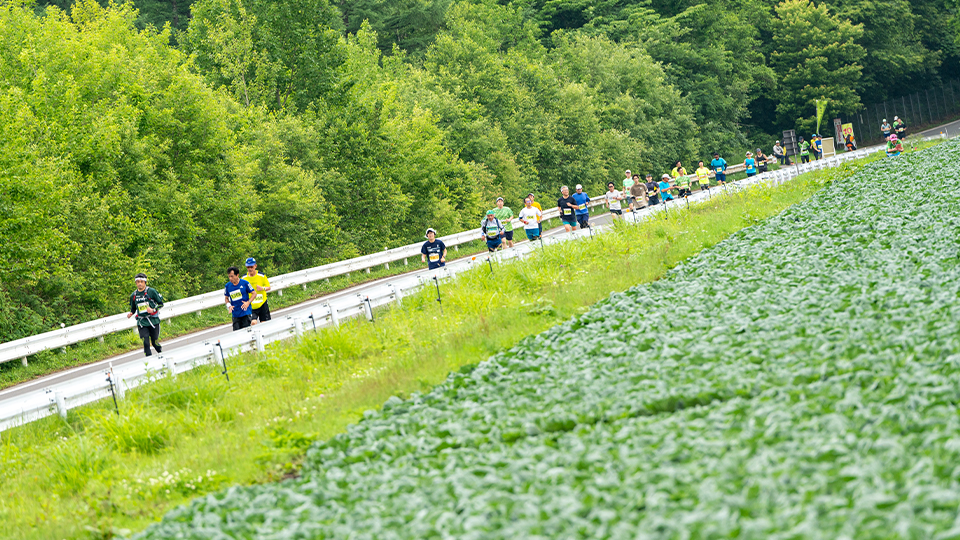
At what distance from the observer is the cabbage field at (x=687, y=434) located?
681 cm

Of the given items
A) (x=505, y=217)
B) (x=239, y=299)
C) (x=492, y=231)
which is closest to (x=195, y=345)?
(x=239, y=299)

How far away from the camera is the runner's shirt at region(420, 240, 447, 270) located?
23.9m

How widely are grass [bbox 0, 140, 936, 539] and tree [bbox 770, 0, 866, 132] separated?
7058 centimetres

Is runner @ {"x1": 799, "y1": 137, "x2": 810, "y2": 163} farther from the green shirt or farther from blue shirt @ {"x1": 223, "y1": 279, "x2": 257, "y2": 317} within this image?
blue shirt @ {"x1": 223, "y1": 279, "x2": 257, "y2": 317}

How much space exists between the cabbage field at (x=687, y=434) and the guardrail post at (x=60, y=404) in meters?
6.03

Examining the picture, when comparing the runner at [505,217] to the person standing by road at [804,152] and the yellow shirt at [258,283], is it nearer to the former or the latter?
the yellow shirt at [258,283]

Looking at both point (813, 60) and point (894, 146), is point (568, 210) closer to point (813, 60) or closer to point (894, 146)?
point (894, 146)

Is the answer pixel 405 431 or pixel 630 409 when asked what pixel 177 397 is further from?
pixel 630 409

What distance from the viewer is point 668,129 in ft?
237

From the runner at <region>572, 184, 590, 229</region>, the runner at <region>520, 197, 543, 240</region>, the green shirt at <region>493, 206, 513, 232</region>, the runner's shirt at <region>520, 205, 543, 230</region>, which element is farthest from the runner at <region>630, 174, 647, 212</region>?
the green shirt at <region>493, 206, 513, 232</region>

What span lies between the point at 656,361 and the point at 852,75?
82.5 m

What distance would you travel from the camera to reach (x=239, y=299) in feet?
62.6

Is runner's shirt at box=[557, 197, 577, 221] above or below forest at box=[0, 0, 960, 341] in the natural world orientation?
below

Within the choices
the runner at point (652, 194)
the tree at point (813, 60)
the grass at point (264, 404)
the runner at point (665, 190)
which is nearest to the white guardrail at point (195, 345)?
the grass at point (264, 404)
